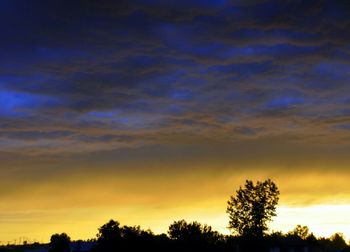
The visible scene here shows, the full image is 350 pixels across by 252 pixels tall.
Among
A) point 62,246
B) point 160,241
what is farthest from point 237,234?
point 160,241

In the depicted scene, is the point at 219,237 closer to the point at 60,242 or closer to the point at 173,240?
the point at 173,240

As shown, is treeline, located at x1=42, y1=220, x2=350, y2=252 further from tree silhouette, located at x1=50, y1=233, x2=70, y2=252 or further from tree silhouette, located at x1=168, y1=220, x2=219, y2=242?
tree silhouette, located at x1=50, y1=233, x2=70, y2=252

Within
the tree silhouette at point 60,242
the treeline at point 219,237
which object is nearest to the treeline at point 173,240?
the treeline at point 219,237

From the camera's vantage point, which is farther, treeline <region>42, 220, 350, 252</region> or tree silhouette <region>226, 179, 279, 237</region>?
tree silhouette <region>226, 179, 279, 237</region>

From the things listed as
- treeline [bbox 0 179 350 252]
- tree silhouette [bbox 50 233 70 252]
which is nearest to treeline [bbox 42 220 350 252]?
treeline [bbox 0 179 350 252]

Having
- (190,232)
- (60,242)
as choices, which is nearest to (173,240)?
(190,232)

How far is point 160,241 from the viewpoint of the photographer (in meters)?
71.4

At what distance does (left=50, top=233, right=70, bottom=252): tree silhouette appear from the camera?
130250 millimetres

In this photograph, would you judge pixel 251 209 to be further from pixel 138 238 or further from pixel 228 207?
pixel 138 238

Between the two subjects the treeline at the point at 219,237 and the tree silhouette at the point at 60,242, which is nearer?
the treeline at the point at 219,237

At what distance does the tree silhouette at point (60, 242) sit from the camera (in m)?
130

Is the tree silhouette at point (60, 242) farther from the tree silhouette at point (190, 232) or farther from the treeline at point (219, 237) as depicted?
the tree silhouette at point (190, 232)

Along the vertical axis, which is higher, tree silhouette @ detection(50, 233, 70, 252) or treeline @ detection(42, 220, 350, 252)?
tree silhouette @ detection(50, 233, 70, 252)

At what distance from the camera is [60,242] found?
448 feet
